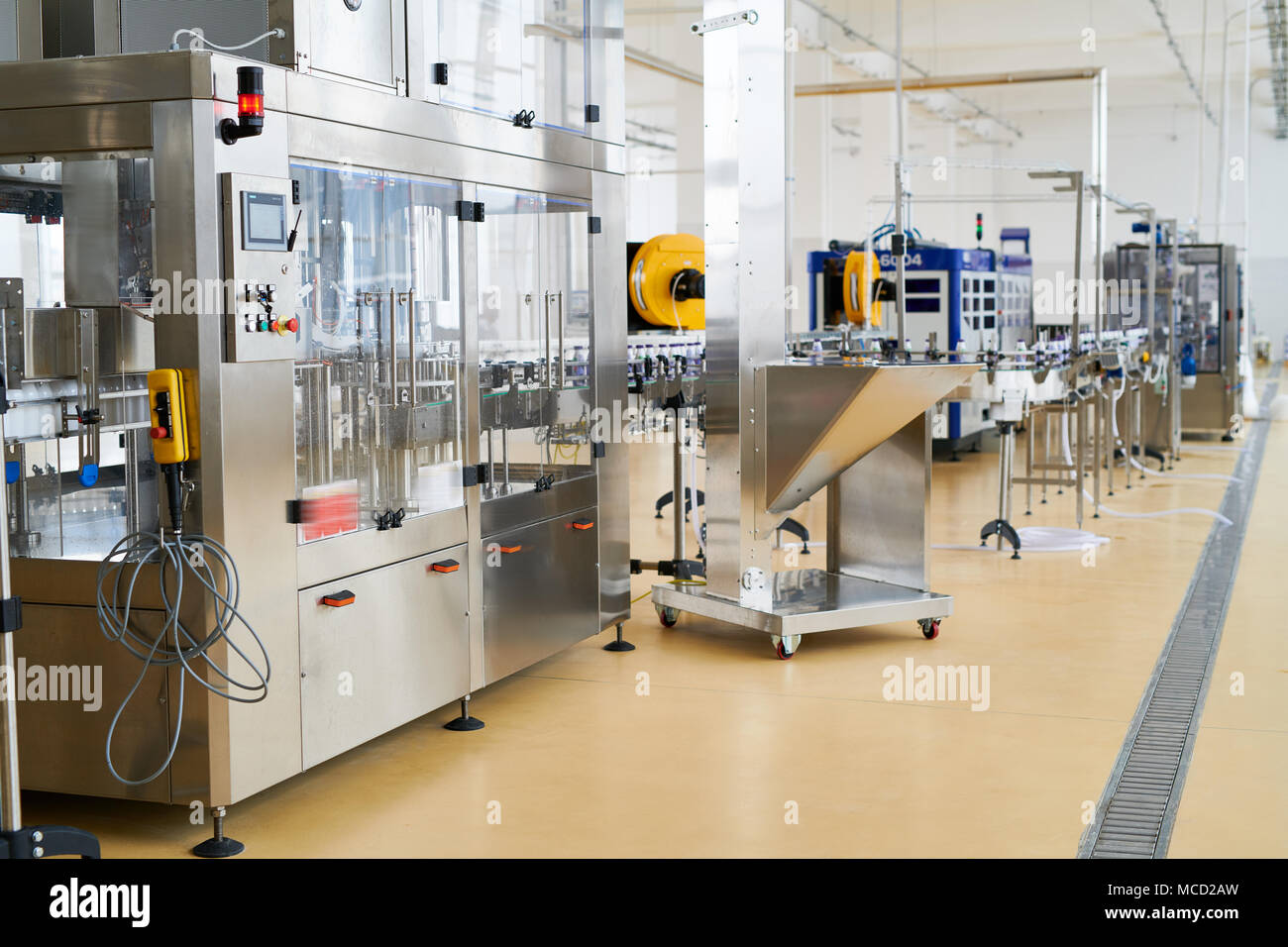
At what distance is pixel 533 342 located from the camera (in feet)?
13.7

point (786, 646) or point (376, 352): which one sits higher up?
point (376, 352)

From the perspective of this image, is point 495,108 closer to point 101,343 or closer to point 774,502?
point 101,343

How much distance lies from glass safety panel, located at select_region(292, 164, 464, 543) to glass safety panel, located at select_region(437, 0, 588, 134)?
13.7 inches

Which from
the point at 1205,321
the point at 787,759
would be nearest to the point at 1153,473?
the point at 1205,321

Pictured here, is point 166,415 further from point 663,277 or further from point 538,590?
point 663,277

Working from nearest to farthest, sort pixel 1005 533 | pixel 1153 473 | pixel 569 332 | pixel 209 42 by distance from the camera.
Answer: pixel 209 42
pixel 569 332
pixel 1005 533
pixel 1153 473

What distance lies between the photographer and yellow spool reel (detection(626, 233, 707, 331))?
17.0 ft

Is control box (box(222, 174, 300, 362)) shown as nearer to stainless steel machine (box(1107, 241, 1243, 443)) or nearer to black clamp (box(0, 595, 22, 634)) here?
black clamp (box(0, 595, 22, 634))

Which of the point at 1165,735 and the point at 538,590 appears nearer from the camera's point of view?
the point at 1165,735

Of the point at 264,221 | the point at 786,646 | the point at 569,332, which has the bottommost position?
the point at 786,646

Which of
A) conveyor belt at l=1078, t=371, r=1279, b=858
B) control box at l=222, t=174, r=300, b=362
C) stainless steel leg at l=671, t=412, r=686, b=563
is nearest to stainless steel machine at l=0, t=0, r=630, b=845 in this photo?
control box at l=222, t=174, r=300, b=362

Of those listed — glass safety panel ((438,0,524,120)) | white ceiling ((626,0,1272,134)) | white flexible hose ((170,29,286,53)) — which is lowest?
white flexible hose ((170,29,286,53))

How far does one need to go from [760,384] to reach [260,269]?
203cm
